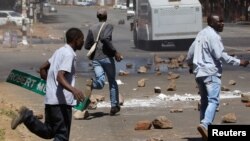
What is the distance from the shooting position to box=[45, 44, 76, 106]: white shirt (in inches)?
327

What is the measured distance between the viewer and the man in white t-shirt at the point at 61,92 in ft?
27.1

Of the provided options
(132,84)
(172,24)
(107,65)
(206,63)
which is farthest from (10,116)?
(172,24)

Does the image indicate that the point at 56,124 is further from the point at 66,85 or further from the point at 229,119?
the point at 229,119

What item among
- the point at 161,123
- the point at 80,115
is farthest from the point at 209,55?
the point at 80,115

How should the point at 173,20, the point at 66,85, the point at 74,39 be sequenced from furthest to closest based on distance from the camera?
1. the point at 173,20
2. the point at 74,39
3. the point at 66,85

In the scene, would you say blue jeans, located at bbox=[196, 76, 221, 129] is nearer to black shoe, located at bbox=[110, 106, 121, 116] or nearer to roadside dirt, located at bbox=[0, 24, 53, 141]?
roadside dirt, located at bbox=[0, 24, 53, 141]

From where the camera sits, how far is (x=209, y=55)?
977cm

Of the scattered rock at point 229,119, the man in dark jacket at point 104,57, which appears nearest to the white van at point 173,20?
the man in dark jacket at point 104,57

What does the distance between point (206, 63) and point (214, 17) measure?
627mm

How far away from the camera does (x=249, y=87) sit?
17.1 meters

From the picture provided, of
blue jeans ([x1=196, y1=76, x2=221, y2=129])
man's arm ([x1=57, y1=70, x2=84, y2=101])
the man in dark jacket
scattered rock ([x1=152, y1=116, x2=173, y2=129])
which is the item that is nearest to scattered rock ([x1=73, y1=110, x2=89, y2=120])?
the man in dark jacket

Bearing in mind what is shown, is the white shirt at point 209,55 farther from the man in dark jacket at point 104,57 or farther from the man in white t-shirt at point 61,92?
the man in dark jacket at point 104,57

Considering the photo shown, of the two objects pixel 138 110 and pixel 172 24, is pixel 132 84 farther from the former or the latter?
pixel 172 24

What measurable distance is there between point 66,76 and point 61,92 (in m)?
0.20
